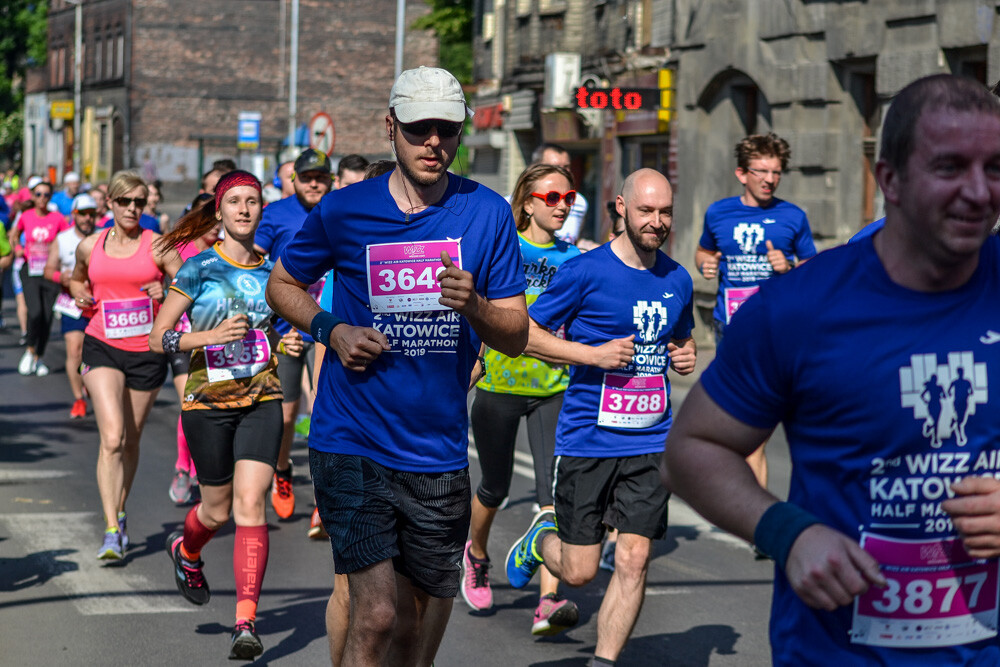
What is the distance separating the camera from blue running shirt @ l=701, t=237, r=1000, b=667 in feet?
8.36

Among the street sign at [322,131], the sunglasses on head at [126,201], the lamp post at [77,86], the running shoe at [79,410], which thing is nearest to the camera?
the sunglasses on head at [126,201]

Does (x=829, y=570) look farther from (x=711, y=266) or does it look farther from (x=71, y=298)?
(x=71, y=298)

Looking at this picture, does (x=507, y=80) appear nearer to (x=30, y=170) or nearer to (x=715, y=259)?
(x=715, y=259)

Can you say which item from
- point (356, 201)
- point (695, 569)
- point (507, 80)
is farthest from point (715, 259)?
point (507, 80)

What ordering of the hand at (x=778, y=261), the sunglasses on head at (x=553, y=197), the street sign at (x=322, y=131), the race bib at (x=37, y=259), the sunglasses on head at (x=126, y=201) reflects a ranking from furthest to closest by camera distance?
the street sign at (x=322, y=131)
the race bib at (x=37, y=259)
the hand at (x=778, y=261)
the sunglasses on head at (x=126, y=201)
the sunglasses on head at (x=553, y=197)

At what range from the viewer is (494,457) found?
7121mm

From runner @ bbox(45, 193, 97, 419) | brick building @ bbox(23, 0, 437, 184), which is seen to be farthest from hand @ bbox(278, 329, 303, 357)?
brick building @ bbox(23, 0, 437, 184)

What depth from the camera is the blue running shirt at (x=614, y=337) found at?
583cm

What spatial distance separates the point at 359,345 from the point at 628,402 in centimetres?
185

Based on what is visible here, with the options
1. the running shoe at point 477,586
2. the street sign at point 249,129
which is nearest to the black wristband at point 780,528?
the running shoe at point 477,586

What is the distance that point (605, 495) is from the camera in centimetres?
584

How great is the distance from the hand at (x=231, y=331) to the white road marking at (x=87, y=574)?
1.32m

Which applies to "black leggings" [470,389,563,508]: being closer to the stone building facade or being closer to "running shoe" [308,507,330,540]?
"running shoe" [308,507,330,540]

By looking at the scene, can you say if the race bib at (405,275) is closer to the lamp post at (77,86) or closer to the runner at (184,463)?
the runner at (184,463)
